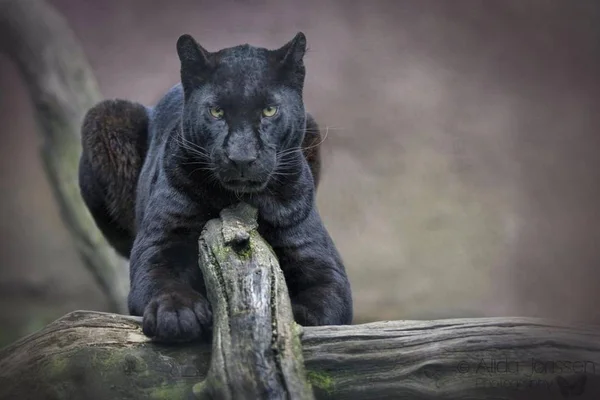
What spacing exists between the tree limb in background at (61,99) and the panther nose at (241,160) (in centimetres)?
256

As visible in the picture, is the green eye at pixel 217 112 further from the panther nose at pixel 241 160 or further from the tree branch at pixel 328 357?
the tree branch at pixel 328 357

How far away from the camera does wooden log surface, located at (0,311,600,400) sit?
82.5 inches

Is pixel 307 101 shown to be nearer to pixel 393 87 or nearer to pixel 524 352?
pixel 393 87

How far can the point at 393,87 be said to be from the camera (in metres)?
5.51

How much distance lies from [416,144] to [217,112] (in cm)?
329

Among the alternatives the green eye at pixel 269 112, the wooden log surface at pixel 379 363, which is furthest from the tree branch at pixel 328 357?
the green eye at pixel 269 112

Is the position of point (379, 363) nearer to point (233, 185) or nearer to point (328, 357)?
point (328, 357)

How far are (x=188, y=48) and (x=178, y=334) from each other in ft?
3.29

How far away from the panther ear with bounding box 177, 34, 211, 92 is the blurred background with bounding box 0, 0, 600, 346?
1.45 metres

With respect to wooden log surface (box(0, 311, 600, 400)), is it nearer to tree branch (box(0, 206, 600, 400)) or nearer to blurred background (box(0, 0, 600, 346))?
tree branch (box(0, 206, 600, 400))

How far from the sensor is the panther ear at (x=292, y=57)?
8.63 ft

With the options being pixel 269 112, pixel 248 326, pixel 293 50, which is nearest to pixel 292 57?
pixel 293 50

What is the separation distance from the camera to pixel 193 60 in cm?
262

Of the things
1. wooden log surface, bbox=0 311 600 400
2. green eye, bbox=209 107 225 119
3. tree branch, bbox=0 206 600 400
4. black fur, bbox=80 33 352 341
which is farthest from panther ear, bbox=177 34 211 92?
wooden log surface, bbox=0 311 600 400
